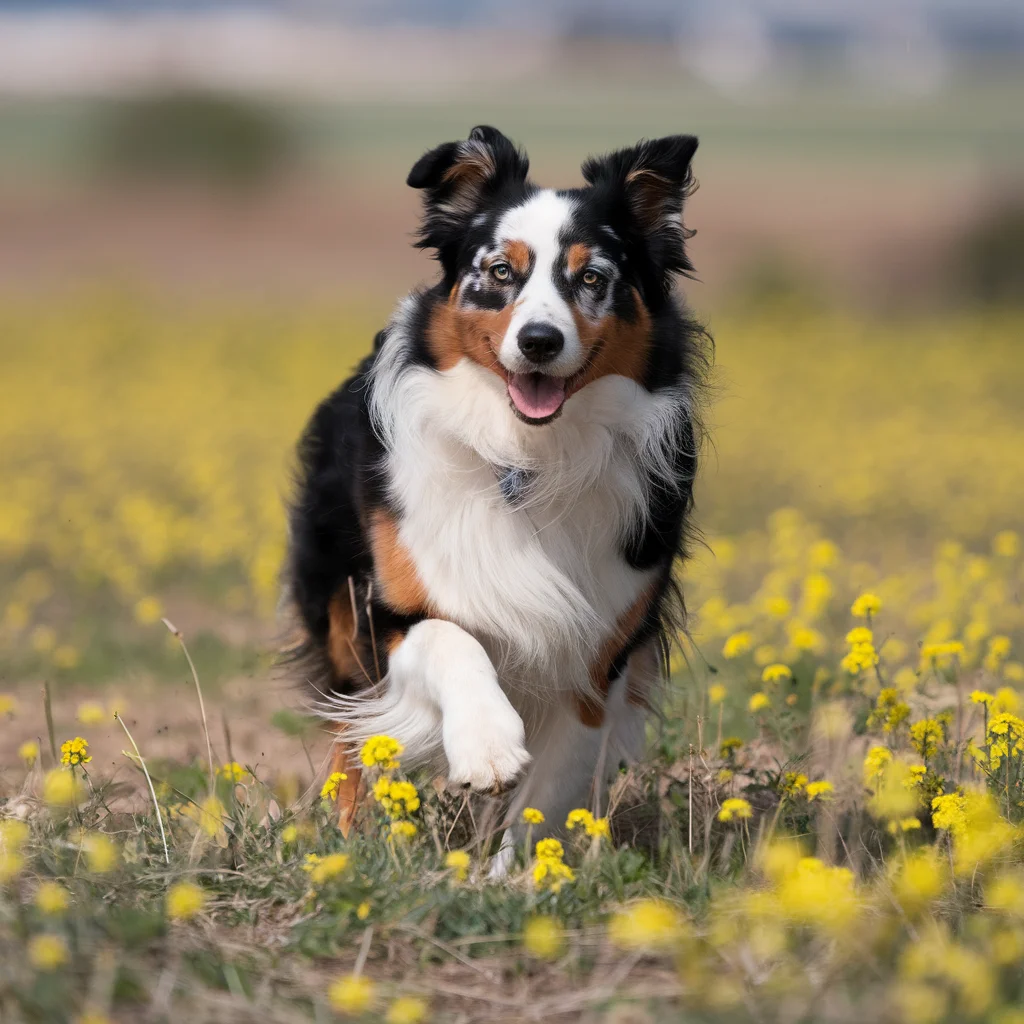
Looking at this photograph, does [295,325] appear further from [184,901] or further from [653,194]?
[184,901]

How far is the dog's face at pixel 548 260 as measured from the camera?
14.0 ft

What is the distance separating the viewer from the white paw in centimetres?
375

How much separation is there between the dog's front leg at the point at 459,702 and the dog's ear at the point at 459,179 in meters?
1.29

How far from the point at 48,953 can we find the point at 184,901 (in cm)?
34

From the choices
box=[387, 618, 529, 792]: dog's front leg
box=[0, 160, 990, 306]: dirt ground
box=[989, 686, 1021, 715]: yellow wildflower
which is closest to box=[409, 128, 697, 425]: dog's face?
box=[387, 618, 529, 792]: dog's front leg

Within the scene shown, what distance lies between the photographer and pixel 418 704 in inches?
168

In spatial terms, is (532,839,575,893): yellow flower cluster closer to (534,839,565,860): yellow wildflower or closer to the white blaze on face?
(534,839,565,860): yellow wildflower

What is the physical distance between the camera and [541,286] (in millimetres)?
4301

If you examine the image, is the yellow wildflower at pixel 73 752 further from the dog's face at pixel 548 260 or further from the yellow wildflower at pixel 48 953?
the dog's face at pixel 548 260

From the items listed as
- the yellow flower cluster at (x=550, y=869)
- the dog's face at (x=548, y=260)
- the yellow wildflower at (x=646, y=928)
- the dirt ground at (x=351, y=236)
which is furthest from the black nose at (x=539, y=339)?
the dirt ground at (x=351, y=236)

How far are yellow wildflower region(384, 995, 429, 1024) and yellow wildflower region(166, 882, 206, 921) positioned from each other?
1.62ft

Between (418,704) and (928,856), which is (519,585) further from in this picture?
(928,856)

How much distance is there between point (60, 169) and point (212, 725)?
3382 cm

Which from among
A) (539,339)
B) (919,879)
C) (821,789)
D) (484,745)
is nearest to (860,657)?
(821,789)
